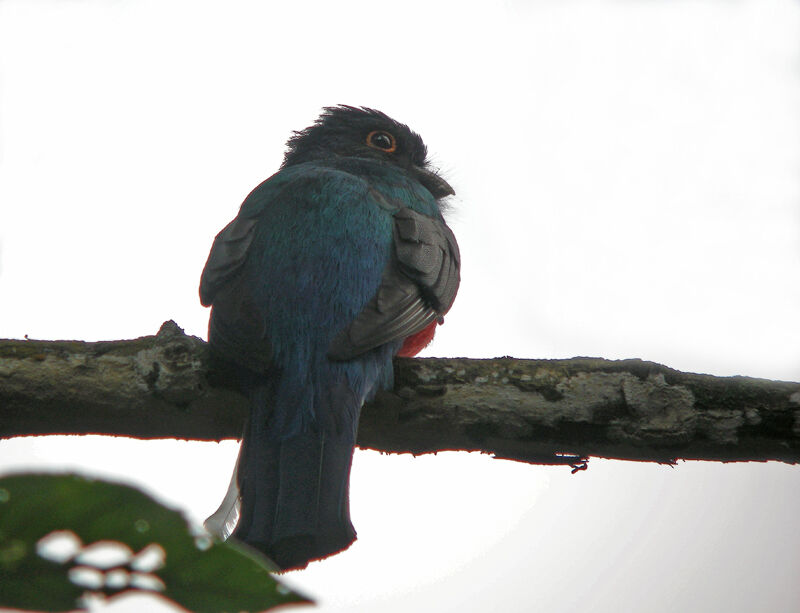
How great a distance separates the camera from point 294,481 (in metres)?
2.92

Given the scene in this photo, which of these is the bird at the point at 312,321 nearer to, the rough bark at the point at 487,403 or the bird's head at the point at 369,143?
the rough bark at the point at 487,403

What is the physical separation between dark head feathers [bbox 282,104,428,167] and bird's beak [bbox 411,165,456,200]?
0.28ft

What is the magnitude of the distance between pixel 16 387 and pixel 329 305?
1.12 m

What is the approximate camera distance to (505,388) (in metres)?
3.04

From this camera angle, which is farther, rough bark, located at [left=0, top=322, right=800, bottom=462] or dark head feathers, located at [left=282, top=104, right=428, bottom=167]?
dark head feathers, located at [left=282, top=104, right=428, bottom=167]

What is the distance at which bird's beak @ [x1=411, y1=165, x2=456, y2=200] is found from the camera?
573cm

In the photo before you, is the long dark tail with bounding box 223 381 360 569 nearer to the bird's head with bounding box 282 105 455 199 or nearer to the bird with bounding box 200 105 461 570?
the bird with bounding box 200 105 461 570

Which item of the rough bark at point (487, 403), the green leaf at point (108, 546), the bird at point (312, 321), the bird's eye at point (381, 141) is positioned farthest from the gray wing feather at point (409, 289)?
the green leaf at point (108, 546)

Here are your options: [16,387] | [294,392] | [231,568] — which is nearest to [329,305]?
[294,392]

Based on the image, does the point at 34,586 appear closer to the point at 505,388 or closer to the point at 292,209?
the point at 505,388

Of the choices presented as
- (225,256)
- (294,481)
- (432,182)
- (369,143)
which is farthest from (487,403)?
(369,143)

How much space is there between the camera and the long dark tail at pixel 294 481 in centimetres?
282

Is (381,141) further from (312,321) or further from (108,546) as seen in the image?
(108,546)

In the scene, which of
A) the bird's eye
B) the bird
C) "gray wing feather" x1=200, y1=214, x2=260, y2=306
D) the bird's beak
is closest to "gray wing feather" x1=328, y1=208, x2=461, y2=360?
the bird
